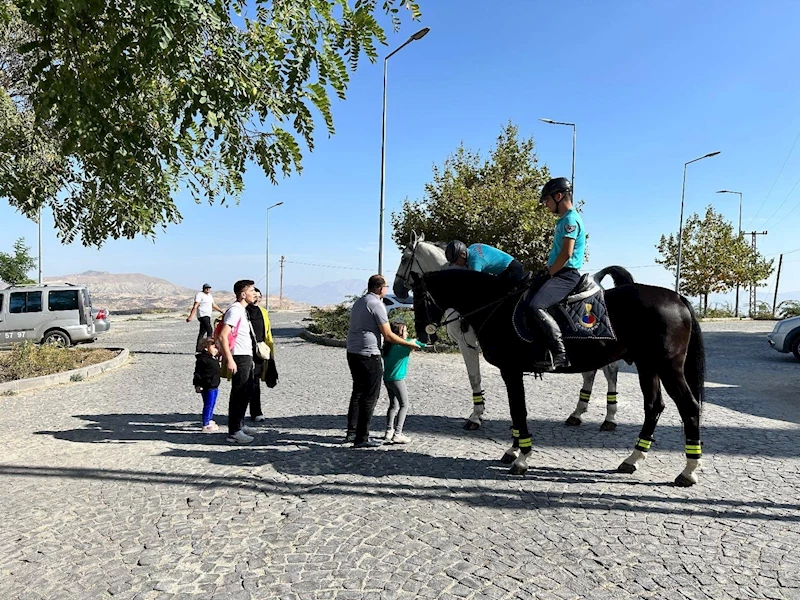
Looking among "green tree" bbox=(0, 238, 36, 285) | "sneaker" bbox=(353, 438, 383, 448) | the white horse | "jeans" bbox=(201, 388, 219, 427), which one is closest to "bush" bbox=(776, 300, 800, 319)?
the white horse

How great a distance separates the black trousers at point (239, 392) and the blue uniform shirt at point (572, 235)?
12.2ft

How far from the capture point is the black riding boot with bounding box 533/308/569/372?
494 cm

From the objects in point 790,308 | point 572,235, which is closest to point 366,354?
point 572,235

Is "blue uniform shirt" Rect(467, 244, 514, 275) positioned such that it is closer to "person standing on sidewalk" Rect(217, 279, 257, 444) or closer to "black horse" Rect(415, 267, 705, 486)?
"black horse" Rect(415, 267, 705, 486)

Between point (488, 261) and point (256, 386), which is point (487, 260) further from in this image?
point (256, 386)

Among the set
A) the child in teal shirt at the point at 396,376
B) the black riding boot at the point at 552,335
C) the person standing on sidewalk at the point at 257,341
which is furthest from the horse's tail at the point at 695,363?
the person standing on sidewalk at the point at 257,341

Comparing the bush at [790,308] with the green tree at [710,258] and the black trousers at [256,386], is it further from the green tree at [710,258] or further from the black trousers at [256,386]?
the black trousers at [256,386]

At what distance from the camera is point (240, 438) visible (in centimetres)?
615

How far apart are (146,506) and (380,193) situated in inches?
573

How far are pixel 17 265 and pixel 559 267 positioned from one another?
36305 mm

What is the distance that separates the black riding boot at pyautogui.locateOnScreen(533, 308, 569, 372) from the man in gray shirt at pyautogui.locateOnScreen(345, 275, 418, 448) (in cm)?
150

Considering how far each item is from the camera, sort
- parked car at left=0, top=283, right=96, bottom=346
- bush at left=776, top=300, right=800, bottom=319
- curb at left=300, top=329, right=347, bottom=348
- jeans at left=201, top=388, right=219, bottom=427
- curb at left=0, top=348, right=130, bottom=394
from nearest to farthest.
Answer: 1. jeans at left=201, top=388, right=219, bottom=427
2. curb at left=0, top=348, right=130, bottom=394
3. parked car at left=0, top=283, right=96, bottom=346
4. curb at left=300, top=329, right=347, bottom=348
5. bush at left=776, top=300, right=800, bottom=319

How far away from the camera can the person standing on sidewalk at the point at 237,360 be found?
6.05 meters

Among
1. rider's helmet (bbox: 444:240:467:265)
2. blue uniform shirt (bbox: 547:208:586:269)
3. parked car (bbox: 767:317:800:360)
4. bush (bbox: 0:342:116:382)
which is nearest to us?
blue uniform shirt (bbox: 547:208:586:269)
